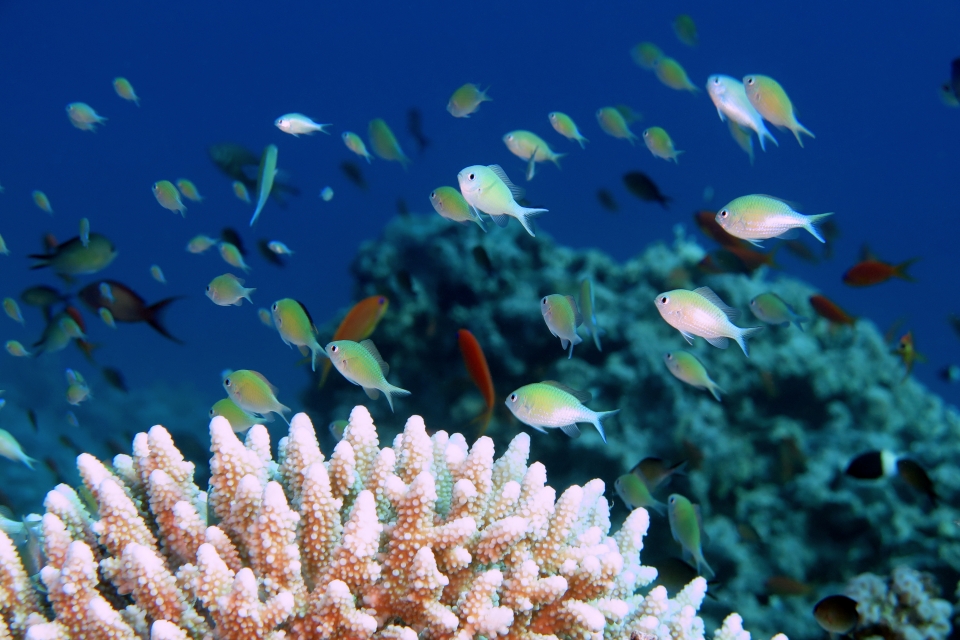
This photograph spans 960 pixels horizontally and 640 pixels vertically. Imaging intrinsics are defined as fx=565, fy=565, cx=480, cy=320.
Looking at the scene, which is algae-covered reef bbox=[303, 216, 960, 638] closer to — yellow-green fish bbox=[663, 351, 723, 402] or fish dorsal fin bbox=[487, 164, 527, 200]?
yellow-green fish bbox=[663, 351, 723, 402]

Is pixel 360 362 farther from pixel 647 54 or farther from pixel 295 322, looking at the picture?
pixel 647 54

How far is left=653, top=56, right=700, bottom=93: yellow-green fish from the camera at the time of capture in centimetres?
643

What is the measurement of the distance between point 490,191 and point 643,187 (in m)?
3.33

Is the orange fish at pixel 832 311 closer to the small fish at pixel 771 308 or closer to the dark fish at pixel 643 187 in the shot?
the small fish at pixel 771 308

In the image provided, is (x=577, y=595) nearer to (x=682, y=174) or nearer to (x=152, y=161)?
(x=682, y=174)

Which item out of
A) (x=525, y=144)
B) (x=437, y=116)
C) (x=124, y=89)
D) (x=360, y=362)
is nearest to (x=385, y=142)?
(x=525, y=144)

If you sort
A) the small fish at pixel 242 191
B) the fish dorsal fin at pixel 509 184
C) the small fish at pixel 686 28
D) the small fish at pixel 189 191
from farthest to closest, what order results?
the small fish at pixel 686 28, the small fish at pixel 242 191, the small fish at pixel 189 191, the fish dorsal fin at pixel 509 184

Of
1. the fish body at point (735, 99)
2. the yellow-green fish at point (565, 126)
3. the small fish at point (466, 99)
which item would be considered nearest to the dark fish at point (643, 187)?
the yellow-green fish at point (565, 126)

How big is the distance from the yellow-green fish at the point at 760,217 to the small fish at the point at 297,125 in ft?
12.0

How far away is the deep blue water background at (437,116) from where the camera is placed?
6981cm

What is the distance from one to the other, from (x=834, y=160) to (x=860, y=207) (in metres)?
8.36

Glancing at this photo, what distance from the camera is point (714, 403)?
6.47 m

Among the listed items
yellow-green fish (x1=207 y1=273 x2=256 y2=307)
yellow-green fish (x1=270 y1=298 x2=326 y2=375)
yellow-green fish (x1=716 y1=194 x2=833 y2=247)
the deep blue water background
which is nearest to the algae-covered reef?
yellow-green fish (x1=716 y1=194 x2=833 y2=247)

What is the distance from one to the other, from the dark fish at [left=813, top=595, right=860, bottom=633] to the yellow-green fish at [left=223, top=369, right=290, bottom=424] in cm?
383
